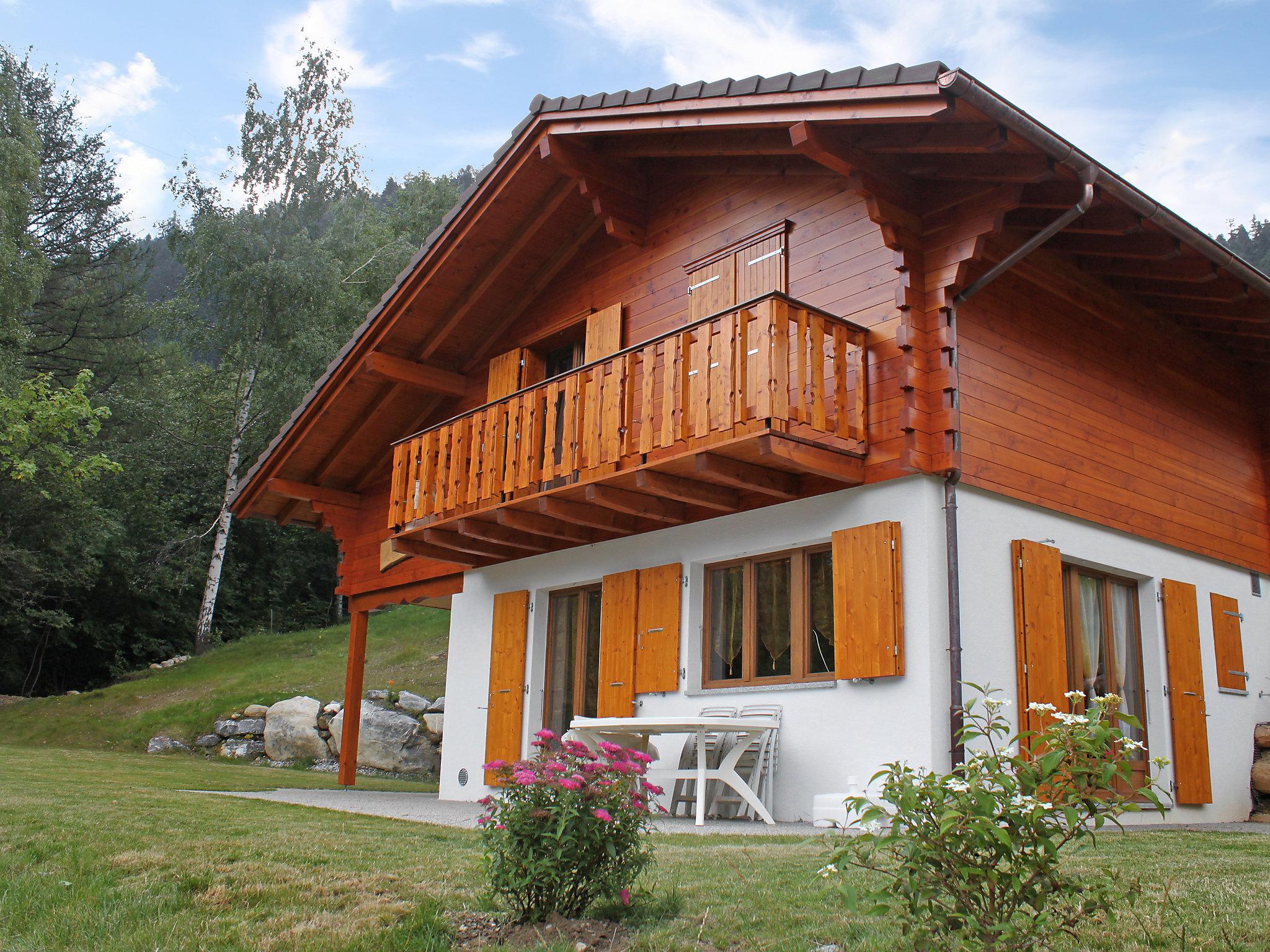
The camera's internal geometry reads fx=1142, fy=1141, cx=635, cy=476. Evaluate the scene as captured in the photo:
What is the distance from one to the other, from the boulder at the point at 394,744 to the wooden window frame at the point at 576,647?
23.8 ft

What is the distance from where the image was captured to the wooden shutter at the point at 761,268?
8883 millimetres

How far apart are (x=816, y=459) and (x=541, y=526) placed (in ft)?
10.1

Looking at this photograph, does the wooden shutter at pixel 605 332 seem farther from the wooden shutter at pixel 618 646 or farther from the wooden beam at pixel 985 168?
the wooden beam at pixel 985 168

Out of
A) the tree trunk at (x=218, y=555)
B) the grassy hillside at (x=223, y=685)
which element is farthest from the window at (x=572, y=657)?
the tree trunk at (x=218, y=555)

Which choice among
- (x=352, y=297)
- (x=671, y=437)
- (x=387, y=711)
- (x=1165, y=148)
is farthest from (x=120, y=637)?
(x=1165, y=148)

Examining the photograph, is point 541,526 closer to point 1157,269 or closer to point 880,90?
point 880,90

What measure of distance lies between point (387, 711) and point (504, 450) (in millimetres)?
9330

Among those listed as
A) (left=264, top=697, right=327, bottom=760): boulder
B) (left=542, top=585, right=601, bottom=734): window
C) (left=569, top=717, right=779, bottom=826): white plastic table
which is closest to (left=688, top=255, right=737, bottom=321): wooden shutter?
(left=542, top=585, right=601, bottom=734): window

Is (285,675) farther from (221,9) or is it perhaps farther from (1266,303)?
(221,9)

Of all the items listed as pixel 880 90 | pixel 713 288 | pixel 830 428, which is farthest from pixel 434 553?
pixel 880 90

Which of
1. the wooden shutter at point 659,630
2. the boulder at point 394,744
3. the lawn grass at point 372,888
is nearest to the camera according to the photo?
the lawn grass at point 372,888

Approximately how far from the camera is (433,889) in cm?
459

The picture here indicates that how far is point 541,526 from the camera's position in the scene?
31.8 ft

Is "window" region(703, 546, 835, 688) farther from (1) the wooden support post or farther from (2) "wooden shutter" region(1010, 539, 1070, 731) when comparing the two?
(1) the wooden support post
